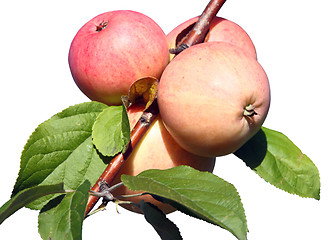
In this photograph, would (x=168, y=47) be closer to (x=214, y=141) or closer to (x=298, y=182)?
(x=214, y=141)

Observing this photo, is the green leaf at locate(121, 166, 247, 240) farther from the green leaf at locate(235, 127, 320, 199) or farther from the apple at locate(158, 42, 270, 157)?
the green leaf at locate(235, 127, 320, 199)

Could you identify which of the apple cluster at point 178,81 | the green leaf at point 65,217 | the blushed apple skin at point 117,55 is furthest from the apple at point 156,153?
the green leaf at point 65,217

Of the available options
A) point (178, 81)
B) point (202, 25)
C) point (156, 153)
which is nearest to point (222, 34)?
point (202, 25)

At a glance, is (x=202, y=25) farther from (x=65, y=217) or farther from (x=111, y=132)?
Answer: (x=65, y=217)

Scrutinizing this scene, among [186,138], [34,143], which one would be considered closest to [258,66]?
[186,138]

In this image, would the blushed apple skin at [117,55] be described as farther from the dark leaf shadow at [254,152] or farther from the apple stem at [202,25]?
the dark leaf shadow at [254,152]
